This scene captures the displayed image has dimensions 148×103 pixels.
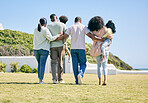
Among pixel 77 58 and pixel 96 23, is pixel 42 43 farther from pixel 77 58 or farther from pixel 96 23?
pixel 96 23

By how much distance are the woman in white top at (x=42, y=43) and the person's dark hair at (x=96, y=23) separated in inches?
43.2

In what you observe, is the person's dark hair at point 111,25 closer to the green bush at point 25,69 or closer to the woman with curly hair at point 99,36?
the woman with curly hair at point 99,36

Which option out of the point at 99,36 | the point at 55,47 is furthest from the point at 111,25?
Result: the point at 55,47

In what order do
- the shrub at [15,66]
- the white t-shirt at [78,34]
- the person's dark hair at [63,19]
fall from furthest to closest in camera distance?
the shrub at [15,66], the person's dark hair at [63,19], the white t-shirt at [78,34]

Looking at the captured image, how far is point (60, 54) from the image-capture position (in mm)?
8461

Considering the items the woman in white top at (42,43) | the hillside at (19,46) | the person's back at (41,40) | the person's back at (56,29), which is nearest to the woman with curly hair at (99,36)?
the person's back at (56,29)

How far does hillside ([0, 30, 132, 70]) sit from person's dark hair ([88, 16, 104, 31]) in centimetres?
2228

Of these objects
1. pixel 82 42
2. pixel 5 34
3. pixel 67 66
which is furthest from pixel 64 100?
pixel 5 34

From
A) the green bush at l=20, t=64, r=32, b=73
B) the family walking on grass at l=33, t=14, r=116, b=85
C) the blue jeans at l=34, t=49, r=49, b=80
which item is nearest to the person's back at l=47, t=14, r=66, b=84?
the family walking on grass at l=33, t=14, r=116, b=85

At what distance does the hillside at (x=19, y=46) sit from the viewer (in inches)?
1214

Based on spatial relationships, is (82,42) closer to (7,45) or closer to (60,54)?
(60,54)

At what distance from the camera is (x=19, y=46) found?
3219 centimetres

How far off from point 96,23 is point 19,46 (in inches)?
1009

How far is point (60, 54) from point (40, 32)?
40.3 inches
